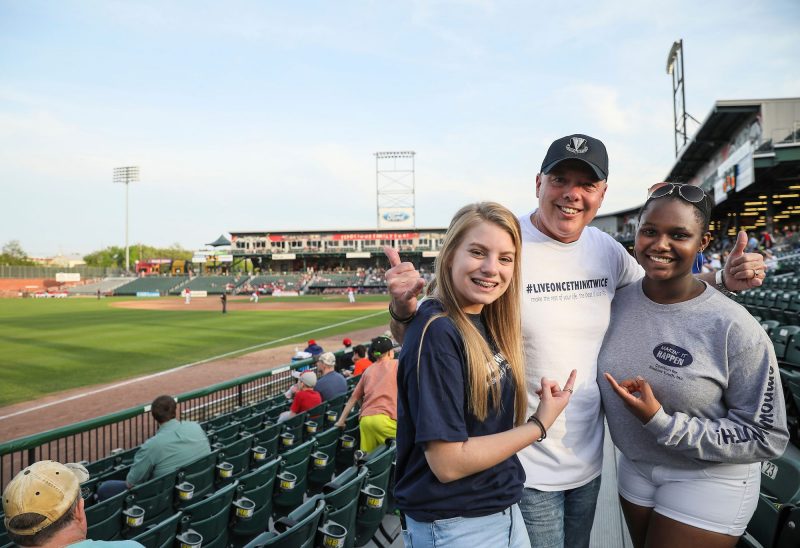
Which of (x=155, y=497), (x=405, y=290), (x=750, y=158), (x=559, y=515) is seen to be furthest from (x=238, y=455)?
(x=750, y=158)

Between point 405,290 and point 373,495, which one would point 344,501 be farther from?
point 405,290

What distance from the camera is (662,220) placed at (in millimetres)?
2016

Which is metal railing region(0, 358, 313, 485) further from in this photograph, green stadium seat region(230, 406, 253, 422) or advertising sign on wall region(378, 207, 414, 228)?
advertising sign on wall region(378, 207, 414, 228)

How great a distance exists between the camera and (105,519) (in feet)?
11.6

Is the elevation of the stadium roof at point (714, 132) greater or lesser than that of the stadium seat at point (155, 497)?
greater

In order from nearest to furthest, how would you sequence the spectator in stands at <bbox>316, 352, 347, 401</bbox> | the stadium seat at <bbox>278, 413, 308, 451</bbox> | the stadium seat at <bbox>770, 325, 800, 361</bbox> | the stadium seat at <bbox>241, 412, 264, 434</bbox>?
the stadium seat at <bbox>278, 413, 308, 451</bbox>
the stadium seat at <bbox>770, 325, 800, 361</bbox>
the stadium seat at <bbox>241, 412, 264, 434</bbox>
the spectator in stands at <bbox>316, 352, 347, 401</bbox>

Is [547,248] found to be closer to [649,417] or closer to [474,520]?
[649,417]

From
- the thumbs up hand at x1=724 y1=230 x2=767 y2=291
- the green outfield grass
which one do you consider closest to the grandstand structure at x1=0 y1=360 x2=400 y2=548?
the thumbs up hand at x1=724 y1=230 x2=767 y2=291

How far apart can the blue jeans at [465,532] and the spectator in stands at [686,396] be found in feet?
2.11

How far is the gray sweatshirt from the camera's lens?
1.82 m

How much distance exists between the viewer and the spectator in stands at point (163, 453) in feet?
14.8

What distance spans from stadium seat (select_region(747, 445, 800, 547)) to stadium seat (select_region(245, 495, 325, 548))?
195 centimetres

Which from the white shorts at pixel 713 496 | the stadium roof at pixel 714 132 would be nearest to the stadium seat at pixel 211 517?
the white shorts at pixel 713 496

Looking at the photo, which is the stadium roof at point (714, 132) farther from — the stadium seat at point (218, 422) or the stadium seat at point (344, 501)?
the stadium seat at point (344, 501)
